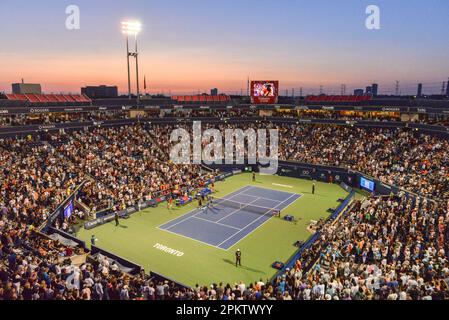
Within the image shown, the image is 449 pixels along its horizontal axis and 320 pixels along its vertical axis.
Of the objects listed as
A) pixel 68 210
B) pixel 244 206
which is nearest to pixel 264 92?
pixel 244 206

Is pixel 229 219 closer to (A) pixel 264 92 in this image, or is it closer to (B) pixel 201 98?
(A) pixel 264 92

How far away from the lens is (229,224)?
26812 mm

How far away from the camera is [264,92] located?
5678cm

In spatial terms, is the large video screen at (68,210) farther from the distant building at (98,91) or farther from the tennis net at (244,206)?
the distant building at (98,91)

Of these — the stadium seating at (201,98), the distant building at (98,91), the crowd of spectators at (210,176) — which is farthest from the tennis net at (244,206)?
the distant building at (98,91)

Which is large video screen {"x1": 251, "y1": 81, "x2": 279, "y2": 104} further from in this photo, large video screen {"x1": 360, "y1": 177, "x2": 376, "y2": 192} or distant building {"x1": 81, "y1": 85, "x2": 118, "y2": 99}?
distant building {"x1": 81, "y1": 85, "x2": 118, "y2": 99}

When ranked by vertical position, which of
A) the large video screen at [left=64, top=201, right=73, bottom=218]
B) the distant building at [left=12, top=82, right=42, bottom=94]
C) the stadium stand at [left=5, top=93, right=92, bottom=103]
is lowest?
the large video screen at [left=64, top=201, right=73, bottom=218]

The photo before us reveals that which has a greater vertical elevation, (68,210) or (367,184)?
(68,210)

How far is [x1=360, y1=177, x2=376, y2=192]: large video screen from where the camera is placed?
35250 millimetres

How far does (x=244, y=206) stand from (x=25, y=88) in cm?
3993

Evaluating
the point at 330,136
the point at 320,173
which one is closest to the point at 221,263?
the point at 320,173

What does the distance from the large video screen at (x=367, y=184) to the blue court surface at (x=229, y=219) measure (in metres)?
8.12

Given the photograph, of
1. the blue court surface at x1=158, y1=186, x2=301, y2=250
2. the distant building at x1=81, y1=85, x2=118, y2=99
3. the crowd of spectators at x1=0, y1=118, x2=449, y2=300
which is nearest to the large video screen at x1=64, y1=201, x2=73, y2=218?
the crowd of spectators at x1=0, y1=118, x2=449, y2=300

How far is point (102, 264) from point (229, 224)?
38.5 feet
